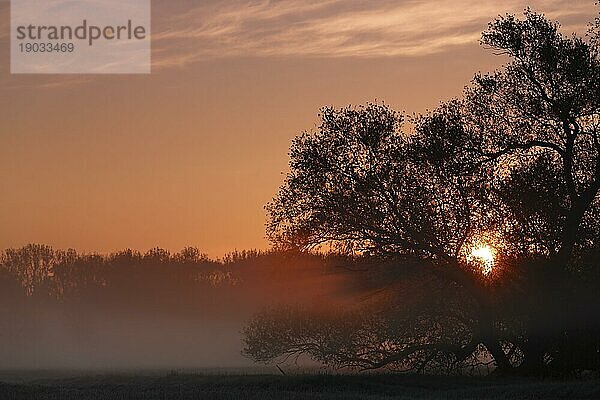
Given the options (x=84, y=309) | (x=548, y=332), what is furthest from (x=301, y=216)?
(x=84, y=309)

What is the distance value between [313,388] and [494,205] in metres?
13.3

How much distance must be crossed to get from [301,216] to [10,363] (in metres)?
87.7

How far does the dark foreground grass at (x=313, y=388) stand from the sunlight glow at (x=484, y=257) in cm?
531

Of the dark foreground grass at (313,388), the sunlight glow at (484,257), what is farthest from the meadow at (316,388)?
the sunlight glow at (484,257)

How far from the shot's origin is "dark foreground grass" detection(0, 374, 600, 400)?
35750 mm

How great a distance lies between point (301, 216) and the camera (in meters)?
48.5

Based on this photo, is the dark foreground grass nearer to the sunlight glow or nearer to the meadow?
the meadow

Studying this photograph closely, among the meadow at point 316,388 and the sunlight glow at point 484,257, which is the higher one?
the sunlight glow at point 484,257

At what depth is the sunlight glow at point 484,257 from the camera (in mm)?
47344

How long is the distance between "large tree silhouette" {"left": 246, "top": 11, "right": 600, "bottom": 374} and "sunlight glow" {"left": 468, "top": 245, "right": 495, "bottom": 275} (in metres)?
0.27

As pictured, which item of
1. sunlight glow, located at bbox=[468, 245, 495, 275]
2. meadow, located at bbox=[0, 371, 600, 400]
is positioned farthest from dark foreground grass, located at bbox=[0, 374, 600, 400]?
sunlight glow, located at bbox=[468, 245, 495, 275]

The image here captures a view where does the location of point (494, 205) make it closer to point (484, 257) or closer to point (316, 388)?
point (484, 257)

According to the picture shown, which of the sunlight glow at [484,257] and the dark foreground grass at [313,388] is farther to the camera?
the sunlight glow at [484,257]

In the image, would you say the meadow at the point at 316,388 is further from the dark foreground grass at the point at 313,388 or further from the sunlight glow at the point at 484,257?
the sunlight glow at the point at 484,257
